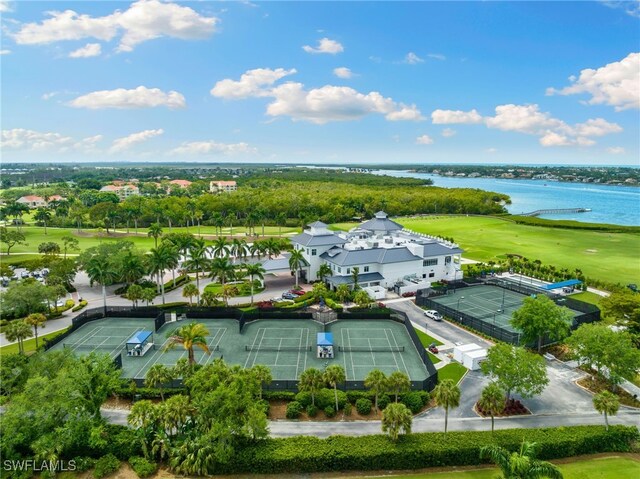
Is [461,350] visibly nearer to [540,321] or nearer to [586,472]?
[540,321]

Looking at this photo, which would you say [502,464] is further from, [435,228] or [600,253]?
[435,228]

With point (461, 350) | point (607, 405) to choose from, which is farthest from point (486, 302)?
point (607, 405)

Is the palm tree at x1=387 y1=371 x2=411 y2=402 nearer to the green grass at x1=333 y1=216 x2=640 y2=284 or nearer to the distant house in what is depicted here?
the green grass at x1=333 y1=216 x2=640 y2=284

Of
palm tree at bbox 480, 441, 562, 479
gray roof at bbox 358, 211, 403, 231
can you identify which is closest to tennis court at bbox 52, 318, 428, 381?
palm tree at bbox 480, 441, 562, 479

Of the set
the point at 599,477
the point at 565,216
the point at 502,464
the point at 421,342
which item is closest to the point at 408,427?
the point at 502,464

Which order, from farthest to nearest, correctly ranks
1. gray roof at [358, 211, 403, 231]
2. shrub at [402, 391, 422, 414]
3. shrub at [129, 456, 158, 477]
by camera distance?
1. gray roof at [358, 211, 403, 231]
2. shrub at [402, 391, 422, 414]
3. shrub at [129, 456, 158, 477]

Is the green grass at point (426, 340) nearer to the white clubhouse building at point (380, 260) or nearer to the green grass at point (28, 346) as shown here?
the white clubhouse building at point (380, 260)
